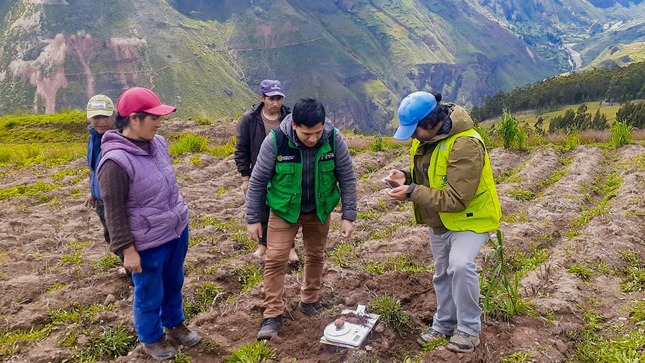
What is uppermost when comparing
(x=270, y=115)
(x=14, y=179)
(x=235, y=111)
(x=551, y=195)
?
(x=270, y=115)

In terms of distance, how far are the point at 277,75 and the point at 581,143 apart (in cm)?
15728

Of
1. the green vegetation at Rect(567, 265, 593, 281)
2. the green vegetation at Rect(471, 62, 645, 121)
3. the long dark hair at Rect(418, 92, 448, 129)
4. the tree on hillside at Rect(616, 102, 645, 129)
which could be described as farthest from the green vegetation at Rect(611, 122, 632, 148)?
the green vegetation at Rect(471, 62, 645, 121)

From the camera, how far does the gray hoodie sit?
3957 millimetres

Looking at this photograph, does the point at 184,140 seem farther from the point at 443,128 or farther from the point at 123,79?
the point at 123,79

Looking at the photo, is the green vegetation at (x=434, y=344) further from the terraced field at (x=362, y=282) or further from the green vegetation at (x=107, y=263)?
the green vegetation at (x=107, y=263)

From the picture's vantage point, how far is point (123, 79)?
125 metres

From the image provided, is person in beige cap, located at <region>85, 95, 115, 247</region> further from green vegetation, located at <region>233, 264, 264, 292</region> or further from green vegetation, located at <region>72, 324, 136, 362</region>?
green vegetation, located at <region>233, 264, 264, 292</region>

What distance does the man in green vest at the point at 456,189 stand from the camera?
3418mm

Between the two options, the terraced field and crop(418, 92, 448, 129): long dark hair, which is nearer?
crop(418, 92, 448, 129): long dark hair

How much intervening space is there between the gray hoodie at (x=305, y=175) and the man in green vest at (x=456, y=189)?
66 cm

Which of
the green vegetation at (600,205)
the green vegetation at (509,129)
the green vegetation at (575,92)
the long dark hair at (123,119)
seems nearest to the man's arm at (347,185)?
the long dark hair at (123,119)

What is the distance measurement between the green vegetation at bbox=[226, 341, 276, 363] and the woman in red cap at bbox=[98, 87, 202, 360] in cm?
Answer: 52

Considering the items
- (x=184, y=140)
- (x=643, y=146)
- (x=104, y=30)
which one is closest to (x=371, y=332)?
(x=184, y=140)

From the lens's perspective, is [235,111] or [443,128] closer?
[443,128]
